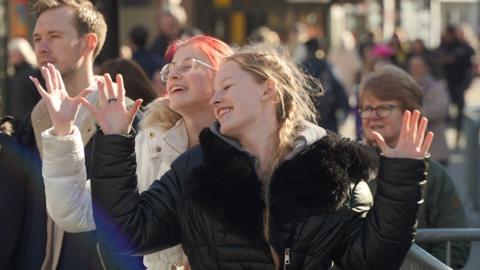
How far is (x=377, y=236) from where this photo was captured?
3.78 meters

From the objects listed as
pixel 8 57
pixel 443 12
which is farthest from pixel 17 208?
pixel 443 12

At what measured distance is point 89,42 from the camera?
5.63m

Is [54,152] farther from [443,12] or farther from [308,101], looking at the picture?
[443,12]

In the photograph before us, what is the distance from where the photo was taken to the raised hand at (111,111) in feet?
13.0

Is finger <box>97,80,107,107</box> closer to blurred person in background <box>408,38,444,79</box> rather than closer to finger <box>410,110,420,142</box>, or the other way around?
finger <box>410,110,420,142</box>

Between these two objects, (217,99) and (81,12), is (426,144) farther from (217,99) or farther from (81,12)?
(81,12)

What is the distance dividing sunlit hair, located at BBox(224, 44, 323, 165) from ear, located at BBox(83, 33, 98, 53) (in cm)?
150

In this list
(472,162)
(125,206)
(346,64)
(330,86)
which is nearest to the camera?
(125,206)

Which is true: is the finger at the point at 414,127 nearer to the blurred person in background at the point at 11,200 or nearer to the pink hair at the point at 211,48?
the pink hair at the point at 211,48

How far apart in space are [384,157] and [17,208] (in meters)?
1.82

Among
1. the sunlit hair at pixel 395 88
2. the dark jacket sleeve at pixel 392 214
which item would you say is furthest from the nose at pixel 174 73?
the sunlit hair at pixel 395 88

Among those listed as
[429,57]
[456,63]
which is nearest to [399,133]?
[429,57]

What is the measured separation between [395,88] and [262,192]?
6.96ft

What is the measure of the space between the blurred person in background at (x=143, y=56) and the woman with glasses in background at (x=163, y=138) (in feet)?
24.3
